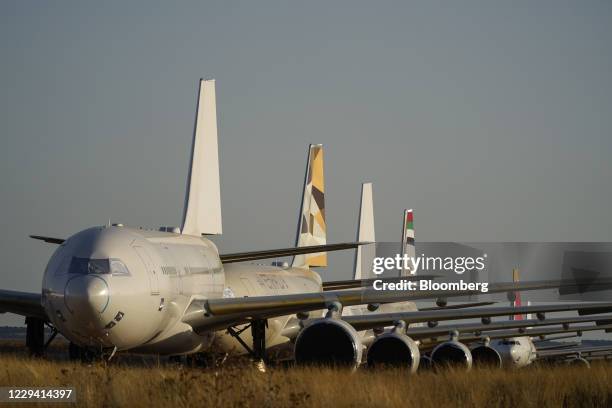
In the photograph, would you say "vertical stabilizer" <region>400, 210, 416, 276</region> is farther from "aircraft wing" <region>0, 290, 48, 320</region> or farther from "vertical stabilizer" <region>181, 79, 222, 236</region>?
"aircraft wing" <region>0, 290, 48, 320</region>

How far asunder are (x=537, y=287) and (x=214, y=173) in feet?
31.2

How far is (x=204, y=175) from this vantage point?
27.6 meters

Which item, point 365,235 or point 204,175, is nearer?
point 204,175

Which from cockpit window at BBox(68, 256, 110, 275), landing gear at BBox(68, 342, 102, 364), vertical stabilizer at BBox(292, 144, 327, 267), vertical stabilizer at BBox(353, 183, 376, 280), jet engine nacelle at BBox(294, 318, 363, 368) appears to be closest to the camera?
cockpit window at BBox(68, 256, 110, 275)

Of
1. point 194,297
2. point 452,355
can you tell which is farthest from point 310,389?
point 452,355

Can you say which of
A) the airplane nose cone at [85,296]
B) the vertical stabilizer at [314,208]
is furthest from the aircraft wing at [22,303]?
the vertical stabilizer at [314,208]

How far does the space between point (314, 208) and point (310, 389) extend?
2398 cm

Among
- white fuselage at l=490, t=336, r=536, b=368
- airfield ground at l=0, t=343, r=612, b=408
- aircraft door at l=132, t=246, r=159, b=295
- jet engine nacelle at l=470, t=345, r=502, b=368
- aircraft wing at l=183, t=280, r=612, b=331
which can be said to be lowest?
white fuselage at l=490, t=336, r=536, b=368

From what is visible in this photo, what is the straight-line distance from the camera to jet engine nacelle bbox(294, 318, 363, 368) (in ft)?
72.1

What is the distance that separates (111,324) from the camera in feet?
62.7

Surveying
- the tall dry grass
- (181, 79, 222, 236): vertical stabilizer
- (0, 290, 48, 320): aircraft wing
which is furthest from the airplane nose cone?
(181, 79, 222, 236): vertical stabilizer

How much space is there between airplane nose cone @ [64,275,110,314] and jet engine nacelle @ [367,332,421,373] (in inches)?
313

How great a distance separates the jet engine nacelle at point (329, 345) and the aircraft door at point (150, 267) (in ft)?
12.1

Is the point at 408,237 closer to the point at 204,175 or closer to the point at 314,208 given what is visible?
the point at 314,208
